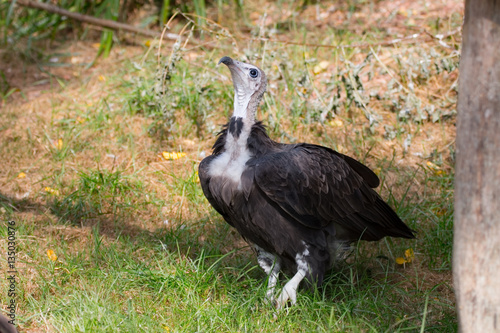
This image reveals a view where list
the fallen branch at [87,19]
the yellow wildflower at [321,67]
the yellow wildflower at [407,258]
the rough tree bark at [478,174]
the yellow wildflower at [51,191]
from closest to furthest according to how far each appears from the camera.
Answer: the rough tree bark at [478,174], the yellow wildflower at [407,258], the yellow wildflower at [51,191], the yellow wildflower at [321,67], the fallen branch at [87,19]

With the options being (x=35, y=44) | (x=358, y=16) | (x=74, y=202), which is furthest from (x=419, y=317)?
(x=35, y=44)

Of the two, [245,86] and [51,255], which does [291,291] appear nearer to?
[245,86]

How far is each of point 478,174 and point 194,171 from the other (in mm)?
2702

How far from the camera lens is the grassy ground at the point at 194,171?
3.23 meters

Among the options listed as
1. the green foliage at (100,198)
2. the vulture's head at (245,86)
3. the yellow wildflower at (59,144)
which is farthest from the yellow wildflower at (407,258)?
the yellow wildflower at (59,144)

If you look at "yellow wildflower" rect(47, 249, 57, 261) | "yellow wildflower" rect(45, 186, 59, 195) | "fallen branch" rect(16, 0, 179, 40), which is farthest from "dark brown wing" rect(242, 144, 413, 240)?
"fallen branch" rect(16, 0, 179, 40)

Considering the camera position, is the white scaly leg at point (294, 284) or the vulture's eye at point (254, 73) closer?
the white scaly leg at point (294, 284)

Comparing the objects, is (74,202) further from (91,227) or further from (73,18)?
(73,18)

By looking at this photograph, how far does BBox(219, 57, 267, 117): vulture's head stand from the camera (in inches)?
137

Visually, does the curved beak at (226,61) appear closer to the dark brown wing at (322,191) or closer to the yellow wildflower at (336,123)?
the dark brown wing at (322,191)

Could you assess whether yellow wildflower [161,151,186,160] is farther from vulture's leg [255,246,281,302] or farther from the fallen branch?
the fallen branch

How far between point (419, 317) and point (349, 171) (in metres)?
0.93

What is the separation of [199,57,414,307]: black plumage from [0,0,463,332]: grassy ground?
221mm

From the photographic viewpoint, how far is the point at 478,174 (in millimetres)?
2215
